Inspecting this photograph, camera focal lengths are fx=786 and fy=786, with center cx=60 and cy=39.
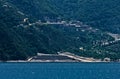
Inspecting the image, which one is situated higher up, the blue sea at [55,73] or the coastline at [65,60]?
the blue sea at [55,73]

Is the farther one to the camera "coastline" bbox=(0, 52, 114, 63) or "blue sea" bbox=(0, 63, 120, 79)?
"coastline" bbox=(0, 52, 114, 63)

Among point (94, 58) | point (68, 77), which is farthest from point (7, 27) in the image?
point (68, 77)

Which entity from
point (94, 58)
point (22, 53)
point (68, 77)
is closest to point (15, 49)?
point (22, 53)

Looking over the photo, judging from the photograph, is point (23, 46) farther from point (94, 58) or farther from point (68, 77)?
point (68, 77)

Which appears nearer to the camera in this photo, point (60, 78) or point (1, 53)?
point (60, 78)

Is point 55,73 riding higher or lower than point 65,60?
higher

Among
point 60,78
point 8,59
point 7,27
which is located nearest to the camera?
point 60,78

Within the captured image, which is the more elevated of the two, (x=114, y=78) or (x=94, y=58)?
(x=114, y=78)

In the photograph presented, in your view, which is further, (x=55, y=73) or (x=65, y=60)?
(x=65, y=60)

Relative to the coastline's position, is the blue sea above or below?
above

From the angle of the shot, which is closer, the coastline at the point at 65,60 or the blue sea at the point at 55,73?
the blue sea at the point at 55,73

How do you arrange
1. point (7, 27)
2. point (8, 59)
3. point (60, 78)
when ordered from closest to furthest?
A: point (60, 78), point (8, 59), point (7, 27)
